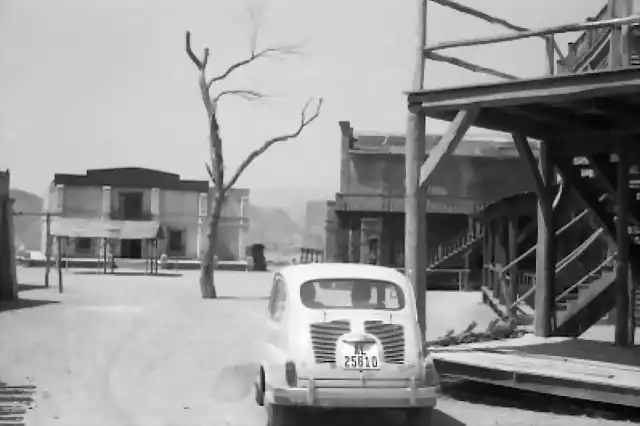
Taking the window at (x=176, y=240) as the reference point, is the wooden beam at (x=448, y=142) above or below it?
above

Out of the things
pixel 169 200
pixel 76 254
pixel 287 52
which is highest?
pixel 287 52

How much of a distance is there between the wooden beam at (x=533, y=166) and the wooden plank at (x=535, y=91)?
2392 mm

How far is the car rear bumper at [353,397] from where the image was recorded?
26.1ft

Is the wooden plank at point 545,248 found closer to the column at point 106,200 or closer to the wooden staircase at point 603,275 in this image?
the wooden staircase at point 603,275

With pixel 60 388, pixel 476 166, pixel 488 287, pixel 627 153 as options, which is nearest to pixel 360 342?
pixel 60 388

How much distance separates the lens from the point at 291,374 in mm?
8062

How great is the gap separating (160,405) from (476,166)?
4218 centimetres

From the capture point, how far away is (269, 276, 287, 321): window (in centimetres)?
918

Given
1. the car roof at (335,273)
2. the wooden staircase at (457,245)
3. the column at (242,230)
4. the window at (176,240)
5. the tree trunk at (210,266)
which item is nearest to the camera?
the car roof at (335,273)

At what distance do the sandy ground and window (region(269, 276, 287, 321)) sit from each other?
0.81 meters

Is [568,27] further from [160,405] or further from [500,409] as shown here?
[160,405]

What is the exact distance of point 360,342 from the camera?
829 centimetres

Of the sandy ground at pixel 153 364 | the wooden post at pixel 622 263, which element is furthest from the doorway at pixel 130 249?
the wooden post at pixel 622 263

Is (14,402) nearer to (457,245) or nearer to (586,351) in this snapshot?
(586,351)
